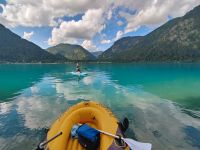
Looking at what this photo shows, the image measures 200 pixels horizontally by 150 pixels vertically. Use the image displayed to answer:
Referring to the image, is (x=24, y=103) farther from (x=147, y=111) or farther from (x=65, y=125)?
(x=65, y=125)

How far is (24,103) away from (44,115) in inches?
255

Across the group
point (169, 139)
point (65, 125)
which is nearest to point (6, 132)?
point (65, 125)

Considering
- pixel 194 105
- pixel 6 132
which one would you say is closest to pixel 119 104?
pixel 194 105

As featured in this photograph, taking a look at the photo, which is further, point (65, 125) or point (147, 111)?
point (147, 111)

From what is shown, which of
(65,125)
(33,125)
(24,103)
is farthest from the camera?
(24,103)

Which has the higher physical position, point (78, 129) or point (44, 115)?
point (78, 129)

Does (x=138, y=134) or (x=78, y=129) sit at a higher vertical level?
(x=78, y=129)

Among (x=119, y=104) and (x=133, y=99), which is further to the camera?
(x=133, y=99)

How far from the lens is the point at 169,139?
13344mm

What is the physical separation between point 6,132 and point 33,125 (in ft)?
6.43

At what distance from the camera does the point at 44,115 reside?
1883 centimetres

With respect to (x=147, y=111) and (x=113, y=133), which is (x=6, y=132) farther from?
(x=147, y=111)

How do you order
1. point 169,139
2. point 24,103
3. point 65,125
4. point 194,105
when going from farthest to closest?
point 24,103 < point 194,105 < point 169,139 < point 65,125

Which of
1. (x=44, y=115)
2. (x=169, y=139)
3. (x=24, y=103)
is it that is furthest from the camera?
(x=24, y=103)
